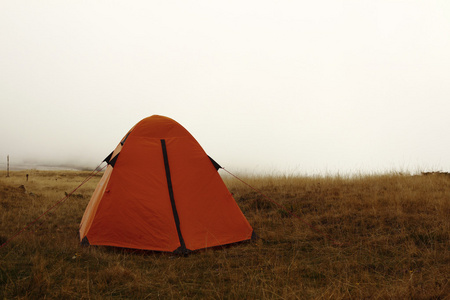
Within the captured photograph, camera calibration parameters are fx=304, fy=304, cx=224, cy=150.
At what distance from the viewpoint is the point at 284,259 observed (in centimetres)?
486

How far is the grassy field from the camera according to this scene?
3504 millimetres

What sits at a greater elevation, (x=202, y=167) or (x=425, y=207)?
(x=202, y=167)

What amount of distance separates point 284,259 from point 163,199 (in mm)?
2349

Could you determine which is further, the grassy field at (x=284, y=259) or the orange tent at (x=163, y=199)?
the orange tent at (x=163, y=199)

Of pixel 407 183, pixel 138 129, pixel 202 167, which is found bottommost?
pixel 407 183

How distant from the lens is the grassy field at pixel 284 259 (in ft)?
11.5

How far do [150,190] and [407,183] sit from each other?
25.3ft

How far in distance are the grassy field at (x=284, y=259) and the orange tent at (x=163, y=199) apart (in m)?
0.27

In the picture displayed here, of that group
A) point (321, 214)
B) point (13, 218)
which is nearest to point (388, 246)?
point (321, 214)

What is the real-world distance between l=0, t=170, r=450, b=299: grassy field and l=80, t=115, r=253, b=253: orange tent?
266mm

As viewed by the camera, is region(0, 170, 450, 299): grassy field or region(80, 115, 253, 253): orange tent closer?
region(0, 170, 450, 299): grassy field

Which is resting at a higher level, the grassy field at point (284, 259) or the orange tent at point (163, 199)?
the orange tent at point (163, 199)

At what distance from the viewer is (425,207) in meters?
6.86

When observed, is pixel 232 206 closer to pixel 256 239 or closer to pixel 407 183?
pixel 256 239
